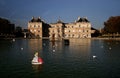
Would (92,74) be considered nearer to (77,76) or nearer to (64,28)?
(77,76)

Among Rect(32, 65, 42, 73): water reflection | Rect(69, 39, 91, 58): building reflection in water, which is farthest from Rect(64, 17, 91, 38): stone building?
Rect(32, 65, 42, 73): water reflection

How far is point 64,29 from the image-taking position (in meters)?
156

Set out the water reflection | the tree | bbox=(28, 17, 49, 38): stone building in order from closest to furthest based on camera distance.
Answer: the water reflection
the tree
bbox=(28, 17, 49, 38): stone building

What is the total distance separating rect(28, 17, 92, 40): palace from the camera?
14888 centimetres

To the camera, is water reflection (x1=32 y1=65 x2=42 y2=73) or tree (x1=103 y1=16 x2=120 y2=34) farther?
tree (x1=103 y1=16 x2=120 y2=34)

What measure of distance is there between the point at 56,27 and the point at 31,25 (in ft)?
51.8

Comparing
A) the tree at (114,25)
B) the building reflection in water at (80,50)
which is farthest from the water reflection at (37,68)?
the tree at (114,25)

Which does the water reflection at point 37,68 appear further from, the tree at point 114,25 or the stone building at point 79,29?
the stone building at point 79,29

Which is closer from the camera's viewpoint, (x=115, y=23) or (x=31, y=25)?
(x=115, y=23)

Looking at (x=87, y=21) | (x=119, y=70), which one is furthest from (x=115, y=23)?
(x=119, y=70)

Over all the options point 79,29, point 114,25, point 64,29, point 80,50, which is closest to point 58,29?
point 64,29

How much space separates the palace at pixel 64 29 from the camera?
149 metres

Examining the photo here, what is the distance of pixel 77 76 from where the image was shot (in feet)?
56.1

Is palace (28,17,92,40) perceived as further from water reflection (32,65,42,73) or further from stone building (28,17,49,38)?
water reflection (32,65,42,73)
